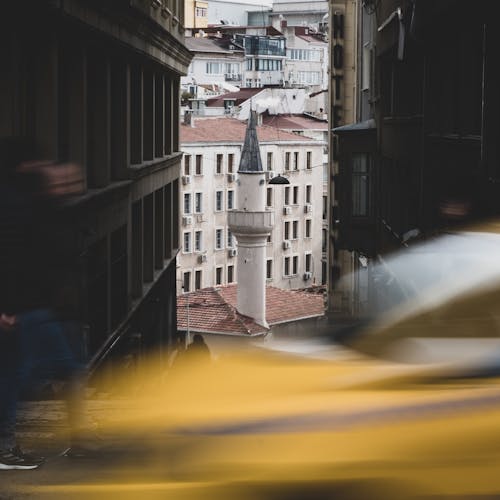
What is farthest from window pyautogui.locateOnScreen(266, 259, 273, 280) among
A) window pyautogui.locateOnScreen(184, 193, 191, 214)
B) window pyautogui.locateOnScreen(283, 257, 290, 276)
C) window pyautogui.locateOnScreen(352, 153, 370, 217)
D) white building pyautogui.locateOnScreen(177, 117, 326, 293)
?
window pyautogui.locateOnScreen(352, 153, 370, 217)

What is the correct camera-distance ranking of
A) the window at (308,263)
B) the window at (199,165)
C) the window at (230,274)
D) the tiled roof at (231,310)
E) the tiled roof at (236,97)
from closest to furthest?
the tiled roof at (231,310) → the window at (199,165) → the window at (230,274) → the window at (308,263) → the tiled roof at (236,97)

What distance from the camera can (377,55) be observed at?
32.2 metres

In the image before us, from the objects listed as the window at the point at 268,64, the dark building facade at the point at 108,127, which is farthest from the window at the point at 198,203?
the window at the point at 268,64

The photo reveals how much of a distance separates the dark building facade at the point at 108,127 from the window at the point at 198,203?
44.6 metres

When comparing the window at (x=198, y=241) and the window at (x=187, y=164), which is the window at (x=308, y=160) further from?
the window at (x=187, y=164)

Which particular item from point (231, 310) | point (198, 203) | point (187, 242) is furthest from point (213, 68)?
point (231, 310)

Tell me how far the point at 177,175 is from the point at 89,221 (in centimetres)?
1504

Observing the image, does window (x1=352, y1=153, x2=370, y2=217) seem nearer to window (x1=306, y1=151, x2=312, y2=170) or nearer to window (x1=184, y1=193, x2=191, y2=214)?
window (x1=184, y1=193, x2=191, y2=214)

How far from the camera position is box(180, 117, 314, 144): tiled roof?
7612cm

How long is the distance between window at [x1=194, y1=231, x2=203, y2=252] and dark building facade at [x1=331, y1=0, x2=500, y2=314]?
4000cm

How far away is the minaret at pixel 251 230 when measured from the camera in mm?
61219

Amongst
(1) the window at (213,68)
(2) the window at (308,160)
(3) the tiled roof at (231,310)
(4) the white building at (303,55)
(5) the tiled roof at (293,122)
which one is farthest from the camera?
(4) the white building at (303,55)

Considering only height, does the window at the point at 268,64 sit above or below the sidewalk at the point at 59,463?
above

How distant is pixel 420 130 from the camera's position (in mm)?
24797
